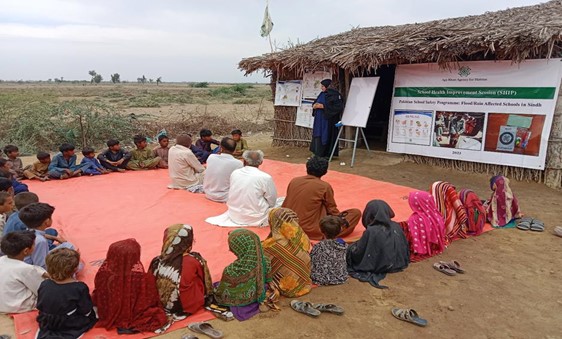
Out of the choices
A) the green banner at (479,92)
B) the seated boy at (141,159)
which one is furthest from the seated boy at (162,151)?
the green banner at (479,92)

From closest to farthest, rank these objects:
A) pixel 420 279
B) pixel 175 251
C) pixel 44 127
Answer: pixel 175 251, pixel 420 279, pixel 44 127

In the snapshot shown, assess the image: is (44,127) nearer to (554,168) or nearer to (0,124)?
(0,124)

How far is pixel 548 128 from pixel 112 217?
7.01m

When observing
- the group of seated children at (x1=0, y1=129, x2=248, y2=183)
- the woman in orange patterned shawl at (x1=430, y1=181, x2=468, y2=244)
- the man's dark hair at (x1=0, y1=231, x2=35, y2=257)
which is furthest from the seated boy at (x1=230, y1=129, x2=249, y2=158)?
the man's dark hair at (x1=0, y1=231, x2=35, y2=257)

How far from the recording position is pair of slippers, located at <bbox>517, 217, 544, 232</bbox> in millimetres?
5109

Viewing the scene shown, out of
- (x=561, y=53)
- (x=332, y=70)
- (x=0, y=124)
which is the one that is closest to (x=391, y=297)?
(x=561, y=53)

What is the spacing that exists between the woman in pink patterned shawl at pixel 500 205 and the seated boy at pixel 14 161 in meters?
7.39

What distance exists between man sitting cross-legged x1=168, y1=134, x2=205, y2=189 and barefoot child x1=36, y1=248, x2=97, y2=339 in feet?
12.9

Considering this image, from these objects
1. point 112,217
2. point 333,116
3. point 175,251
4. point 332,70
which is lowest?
point 112,217

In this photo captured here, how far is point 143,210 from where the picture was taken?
5824 millimetres

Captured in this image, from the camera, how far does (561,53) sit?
6.90 m

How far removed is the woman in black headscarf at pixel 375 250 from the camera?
3.86 meters

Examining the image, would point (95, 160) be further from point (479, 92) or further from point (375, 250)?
point (479, 92)

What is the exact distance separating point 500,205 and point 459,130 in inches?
126
